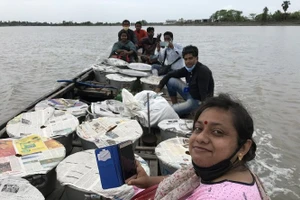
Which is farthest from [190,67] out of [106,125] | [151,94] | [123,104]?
[106,125]

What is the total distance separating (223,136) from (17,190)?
154 centimetres

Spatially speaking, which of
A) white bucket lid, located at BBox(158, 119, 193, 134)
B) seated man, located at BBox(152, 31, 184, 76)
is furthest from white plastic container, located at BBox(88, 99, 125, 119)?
seated man, located at BBox(152, 31, 184, 76)

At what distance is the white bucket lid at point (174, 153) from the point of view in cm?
268

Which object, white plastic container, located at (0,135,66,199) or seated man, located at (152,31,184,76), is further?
seated man, located at (152,31,184,76)

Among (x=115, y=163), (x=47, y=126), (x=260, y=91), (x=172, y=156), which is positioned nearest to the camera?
(x=115, y=163)

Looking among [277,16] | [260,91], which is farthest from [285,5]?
[260,91]

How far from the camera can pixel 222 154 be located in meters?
1.24

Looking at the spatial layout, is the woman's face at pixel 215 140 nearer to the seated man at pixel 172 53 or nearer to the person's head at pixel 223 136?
the person's head at pixel 223 136

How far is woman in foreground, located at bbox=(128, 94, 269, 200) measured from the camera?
1.16m

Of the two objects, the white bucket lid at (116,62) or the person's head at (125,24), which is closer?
the white bucket lid at (116,62)

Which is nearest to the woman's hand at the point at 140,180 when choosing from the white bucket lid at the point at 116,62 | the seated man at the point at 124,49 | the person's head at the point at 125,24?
the white bucket lid at the point at 116,62

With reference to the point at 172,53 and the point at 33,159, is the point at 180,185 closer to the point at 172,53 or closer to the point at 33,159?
the point at 33,159

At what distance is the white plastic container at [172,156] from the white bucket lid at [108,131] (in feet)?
1.27

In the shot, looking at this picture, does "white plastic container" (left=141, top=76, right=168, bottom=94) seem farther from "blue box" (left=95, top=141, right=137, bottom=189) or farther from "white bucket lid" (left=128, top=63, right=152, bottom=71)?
"blue box" (left=95, top=141, right=137, bottom=189)
